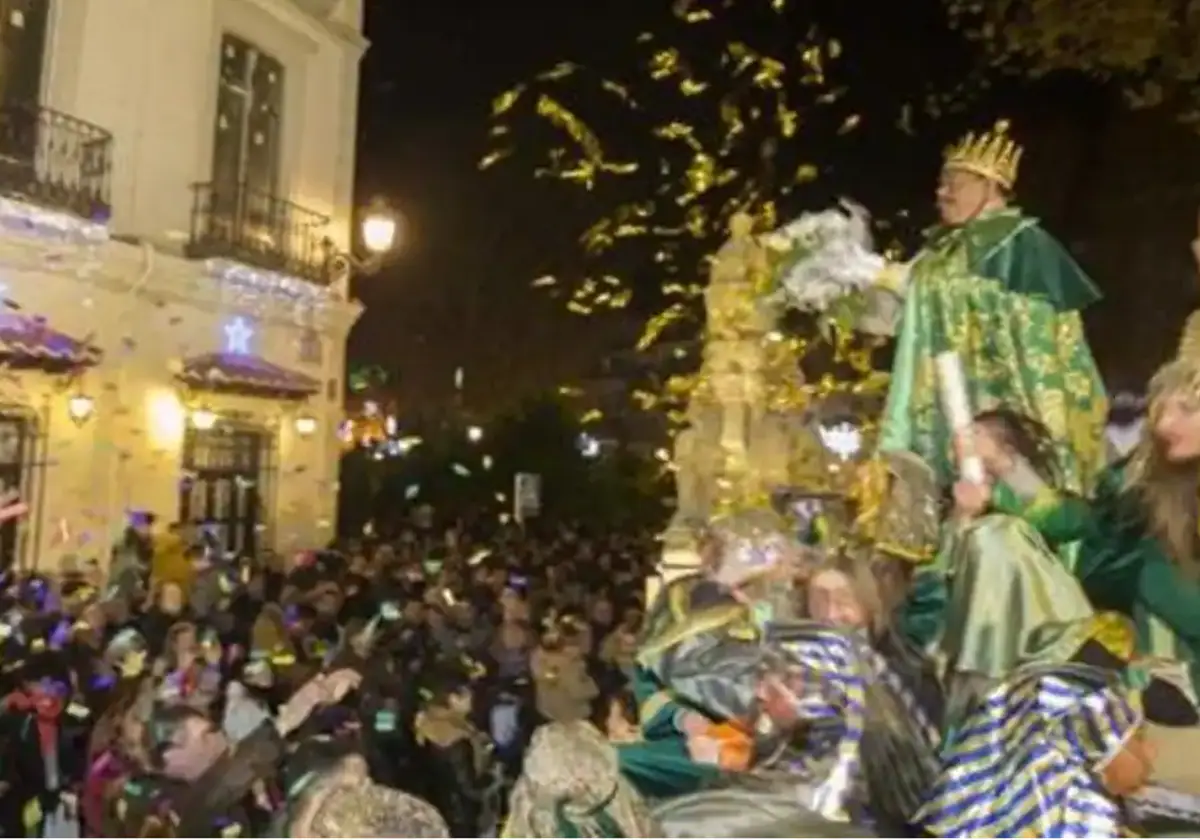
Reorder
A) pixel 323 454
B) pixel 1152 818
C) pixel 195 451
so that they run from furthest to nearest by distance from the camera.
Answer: pixel 323 454 → pixel 195 451 → pixel 1152 818

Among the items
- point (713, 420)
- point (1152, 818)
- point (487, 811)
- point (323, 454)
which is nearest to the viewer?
point (1152, 818)

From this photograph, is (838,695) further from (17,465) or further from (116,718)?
(17,465)

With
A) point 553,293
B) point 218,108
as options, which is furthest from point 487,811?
point 553,293

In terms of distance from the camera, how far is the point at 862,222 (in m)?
5.60

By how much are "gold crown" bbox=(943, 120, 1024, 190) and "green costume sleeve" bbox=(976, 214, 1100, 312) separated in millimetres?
186

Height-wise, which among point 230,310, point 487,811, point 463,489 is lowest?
point 487,811

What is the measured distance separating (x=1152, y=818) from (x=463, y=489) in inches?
551

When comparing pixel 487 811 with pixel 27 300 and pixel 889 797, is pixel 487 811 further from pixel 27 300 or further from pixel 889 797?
pixel 27 300

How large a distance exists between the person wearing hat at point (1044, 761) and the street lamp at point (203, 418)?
29.9ft

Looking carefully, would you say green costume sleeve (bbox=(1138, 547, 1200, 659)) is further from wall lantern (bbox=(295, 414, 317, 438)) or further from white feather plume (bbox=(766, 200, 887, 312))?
wall lantern (bbox=(295, 414, 317, 438))

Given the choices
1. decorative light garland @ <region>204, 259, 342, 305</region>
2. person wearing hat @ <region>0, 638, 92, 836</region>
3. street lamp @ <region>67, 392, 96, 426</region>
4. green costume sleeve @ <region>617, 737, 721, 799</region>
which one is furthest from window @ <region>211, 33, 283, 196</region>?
green costume sleeve @ <region>617, 737, 721, 799</region>

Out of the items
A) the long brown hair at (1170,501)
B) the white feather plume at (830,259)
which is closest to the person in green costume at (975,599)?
the long brown hair at (1170,501)

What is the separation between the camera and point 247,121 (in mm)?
13000

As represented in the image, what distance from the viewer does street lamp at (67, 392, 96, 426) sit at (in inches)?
398
